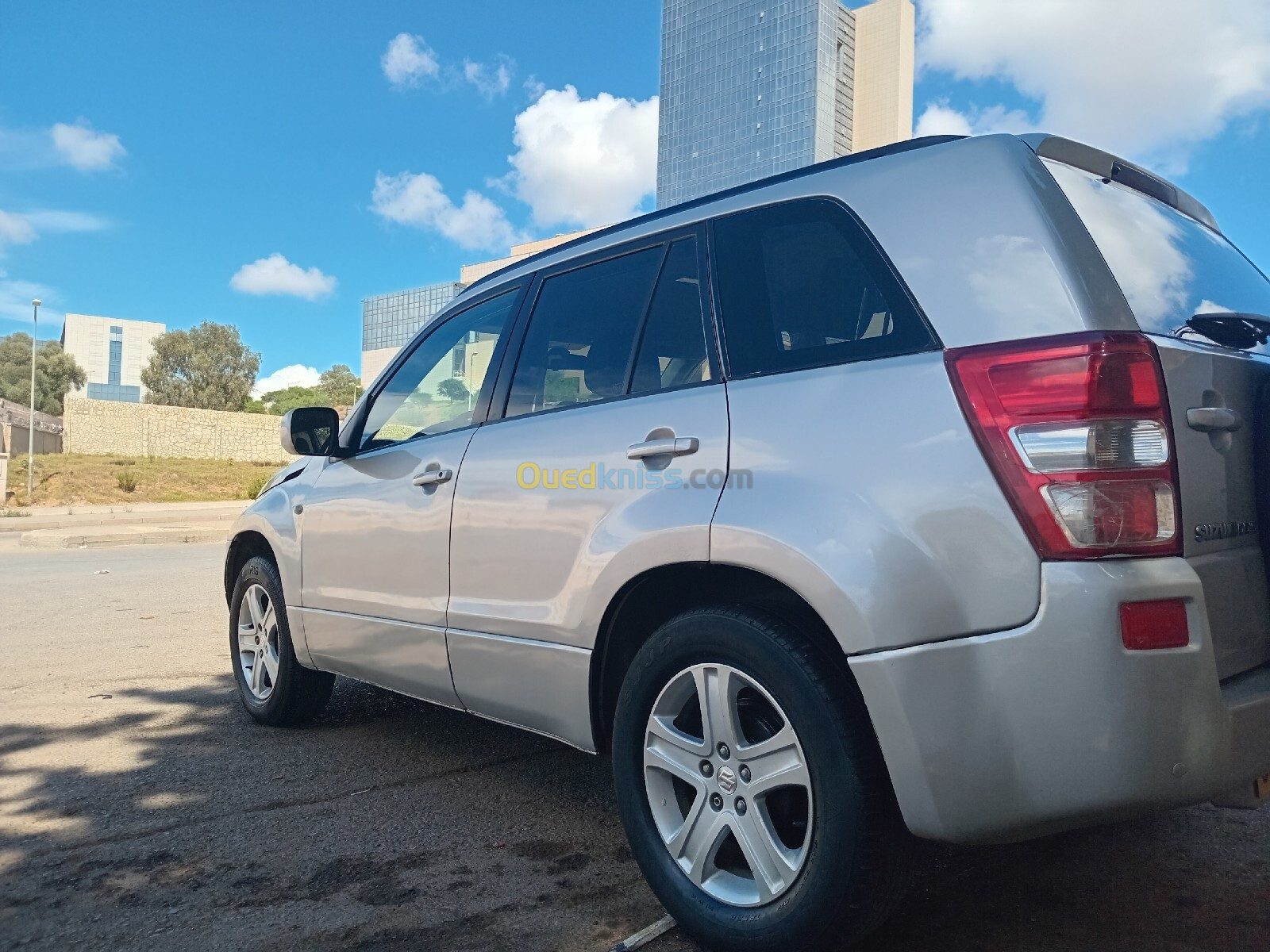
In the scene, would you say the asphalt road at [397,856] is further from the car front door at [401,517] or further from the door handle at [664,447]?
the door handle at [664,447]

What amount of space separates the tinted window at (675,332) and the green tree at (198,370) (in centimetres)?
8166

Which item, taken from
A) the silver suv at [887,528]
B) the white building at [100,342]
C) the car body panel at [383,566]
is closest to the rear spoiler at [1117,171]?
the silver suv at [887,528]

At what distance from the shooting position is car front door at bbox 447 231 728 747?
2557mm

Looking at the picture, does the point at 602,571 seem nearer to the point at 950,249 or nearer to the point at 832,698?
the point at 832,698

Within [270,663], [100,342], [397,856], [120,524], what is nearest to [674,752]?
[397,856]

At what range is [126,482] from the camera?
103 feet

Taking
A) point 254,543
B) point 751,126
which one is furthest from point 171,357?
point 254,543

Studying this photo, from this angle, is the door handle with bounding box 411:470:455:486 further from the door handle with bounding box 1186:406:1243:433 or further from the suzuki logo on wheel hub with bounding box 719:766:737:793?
the door handle with bounding box 1186:406:1243:433

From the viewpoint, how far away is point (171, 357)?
7856 centimetres

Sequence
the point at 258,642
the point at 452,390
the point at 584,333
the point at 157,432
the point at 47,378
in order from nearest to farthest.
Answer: the point at 584,333
the point at 452,390
the point at 258,642
the point at 157,432
the point at 47,378

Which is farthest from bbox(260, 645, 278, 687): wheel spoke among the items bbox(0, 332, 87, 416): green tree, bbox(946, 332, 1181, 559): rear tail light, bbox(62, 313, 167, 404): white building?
bbox(62, 313, 167, 404): white building

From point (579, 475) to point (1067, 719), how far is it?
1.43 m

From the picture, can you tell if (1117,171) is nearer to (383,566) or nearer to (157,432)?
(383,566)

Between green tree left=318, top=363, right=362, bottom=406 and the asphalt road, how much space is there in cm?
10621
